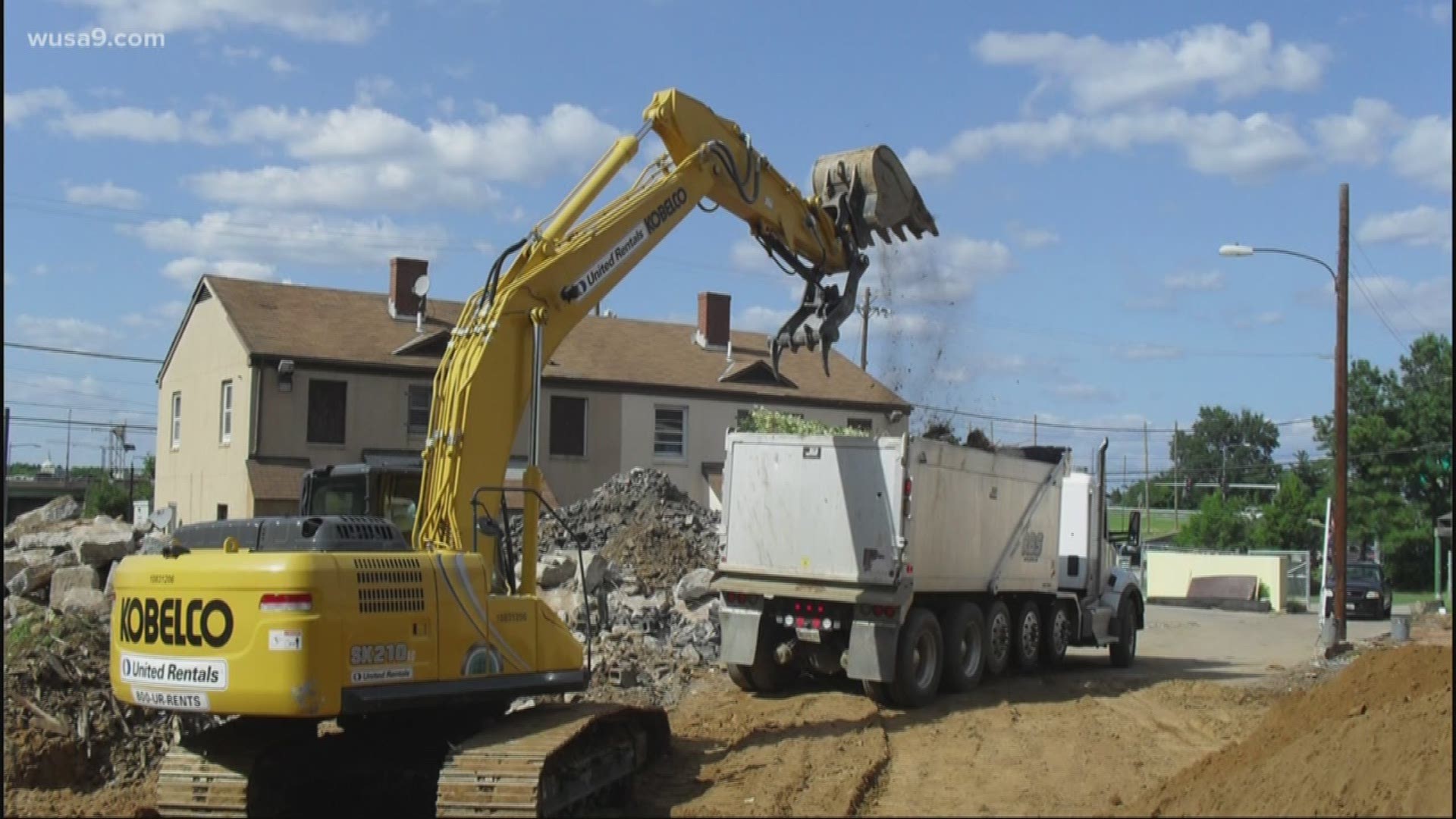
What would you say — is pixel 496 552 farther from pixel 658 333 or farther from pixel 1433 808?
pixel 658 333

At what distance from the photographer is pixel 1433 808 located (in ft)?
26.1

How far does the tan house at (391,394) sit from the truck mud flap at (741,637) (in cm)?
1512

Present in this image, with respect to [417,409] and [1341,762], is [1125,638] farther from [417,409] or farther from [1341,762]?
[417,409]

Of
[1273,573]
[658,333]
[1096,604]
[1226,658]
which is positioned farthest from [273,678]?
[1273,573]

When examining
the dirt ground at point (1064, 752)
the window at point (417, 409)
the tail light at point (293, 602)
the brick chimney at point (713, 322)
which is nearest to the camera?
the tail light at point (293, 602)

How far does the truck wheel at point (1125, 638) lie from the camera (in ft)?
67.4

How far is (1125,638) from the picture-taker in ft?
67.9

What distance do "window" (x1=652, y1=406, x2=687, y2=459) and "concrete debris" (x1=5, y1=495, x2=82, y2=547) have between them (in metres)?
14.5

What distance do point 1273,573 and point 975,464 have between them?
28853 mm

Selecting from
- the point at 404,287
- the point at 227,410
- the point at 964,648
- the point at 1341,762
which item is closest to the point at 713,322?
the point at 404,287

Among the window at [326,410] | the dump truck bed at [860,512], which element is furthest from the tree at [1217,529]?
the dump truck bed at [860,512]

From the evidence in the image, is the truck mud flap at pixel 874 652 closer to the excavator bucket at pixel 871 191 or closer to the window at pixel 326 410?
the excavator bucket at pixel 871 191

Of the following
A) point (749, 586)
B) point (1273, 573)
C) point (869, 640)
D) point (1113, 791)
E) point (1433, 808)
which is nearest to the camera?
point (1433, 808)

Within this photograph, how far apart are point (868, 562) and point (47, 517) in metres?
23.3
